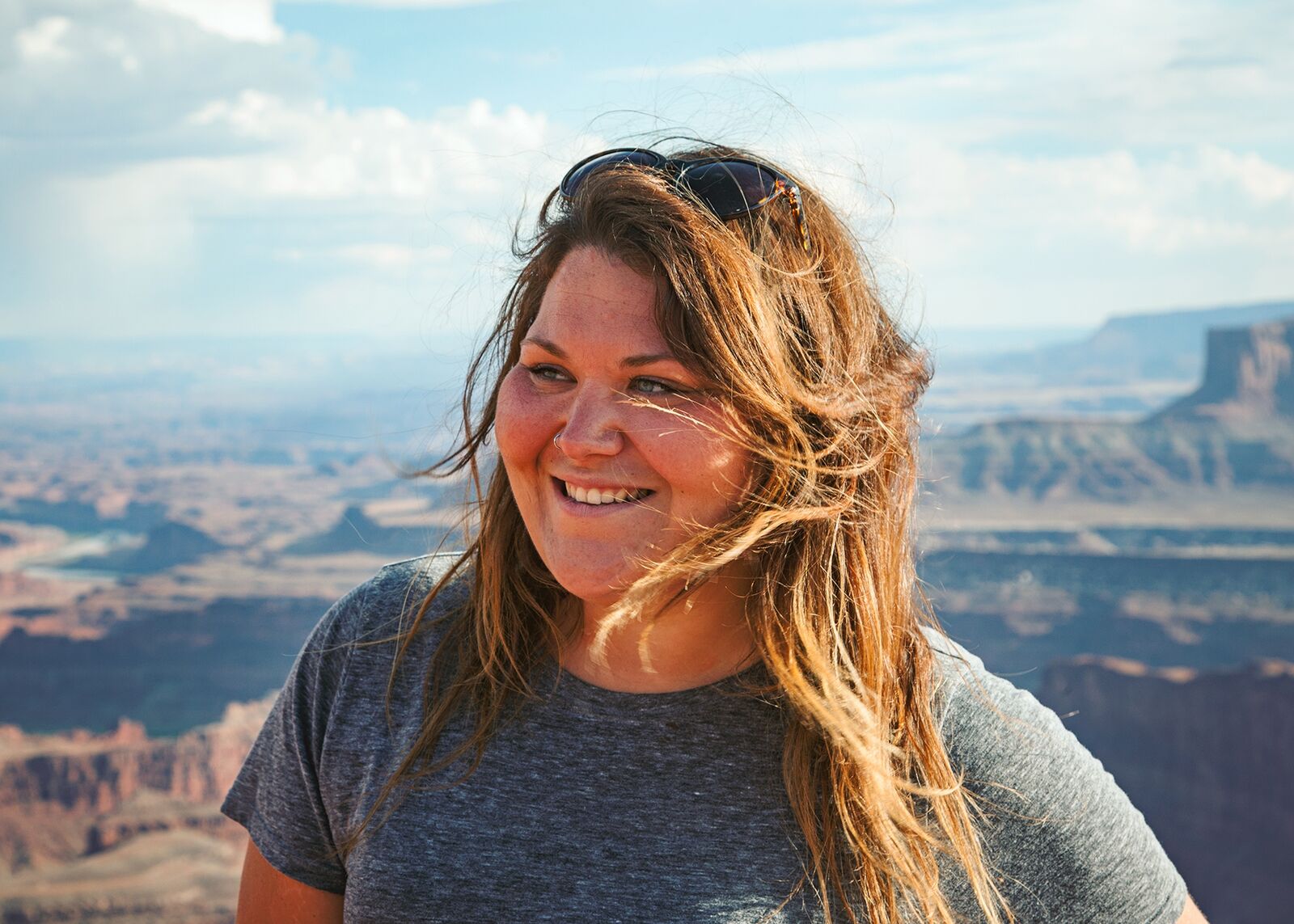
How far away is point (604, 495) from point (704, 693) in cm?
27

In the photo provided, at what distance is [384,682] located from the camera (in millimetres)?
1552

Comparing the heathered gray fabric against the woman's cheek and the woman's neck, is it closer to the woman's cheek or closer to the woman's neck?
the woman's neck

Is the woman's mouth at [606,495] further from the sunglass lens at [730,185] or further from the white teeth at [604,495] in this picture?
the sunglass lens at [730,185]

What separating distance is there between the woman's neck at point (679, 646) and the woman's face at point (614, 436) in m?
0.08

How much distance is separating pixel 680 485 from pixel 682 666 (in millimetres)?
244

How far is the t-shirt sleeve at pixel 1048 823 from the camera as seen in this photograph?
4.57 ft

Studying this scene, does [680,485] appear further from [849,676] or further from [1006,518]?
[1006,518]

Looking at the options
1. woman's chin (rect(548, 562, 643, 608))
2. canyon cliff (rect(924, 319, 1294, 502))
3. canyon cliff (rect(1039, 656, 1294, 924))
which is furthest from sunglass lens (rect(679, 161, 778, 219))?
canyon cliff (rect(924, 319, 1294, 502))

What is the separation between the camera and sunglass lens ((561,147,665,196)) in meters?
1.55

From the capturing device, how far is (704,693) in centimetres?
145

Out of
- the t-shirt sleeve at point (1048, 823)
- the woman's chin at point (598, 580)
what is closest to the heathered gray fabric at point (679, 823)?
the t-shirt sleeve at point (1048, 823)

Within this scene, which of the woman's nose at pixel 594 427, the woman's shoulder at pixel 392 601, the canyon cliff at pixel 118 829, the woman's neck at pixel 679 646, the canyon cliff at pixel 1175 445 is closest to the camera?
Result: the woman's nose at pixel 594 427

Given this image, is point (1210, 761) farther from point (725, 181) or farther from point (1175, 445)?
point (1175, 445)

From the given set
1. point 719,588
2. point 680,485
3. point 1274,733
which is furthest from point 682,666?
point 1274,733
